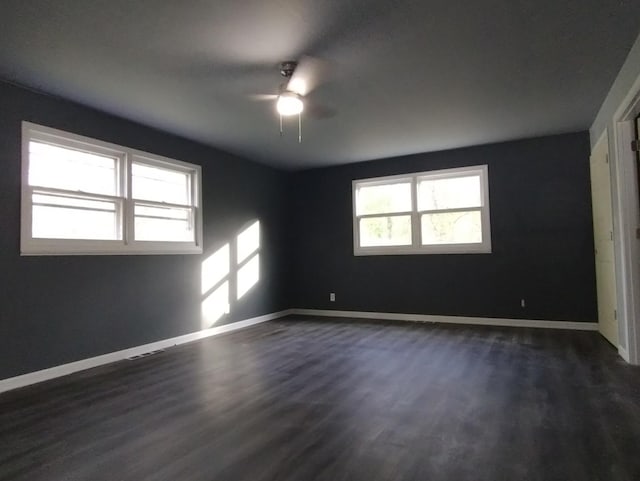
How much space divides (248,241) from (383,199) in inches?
90.2

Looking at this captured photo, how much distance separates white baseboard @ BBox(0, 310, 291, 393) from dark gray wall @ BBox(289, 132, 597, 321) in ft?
6.90

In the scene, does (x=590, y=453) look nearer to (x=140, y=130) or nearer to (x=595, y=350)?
(x=595, y=350)

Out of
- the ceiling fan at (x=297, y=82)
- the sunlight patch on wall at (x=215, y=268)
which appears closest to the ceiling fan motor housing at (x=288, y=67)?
the ceiling fan at (x=297, y=82)

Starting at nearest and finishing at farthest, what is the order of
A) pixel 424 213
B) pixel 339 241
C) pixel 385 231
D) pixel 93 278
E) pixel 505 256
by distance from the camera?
pixel 93 278, pixel 505 256, pixel 424 213, pixel 385 231, pixel 339 241

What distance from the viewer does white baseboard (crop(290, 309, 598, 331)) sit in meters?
4.94

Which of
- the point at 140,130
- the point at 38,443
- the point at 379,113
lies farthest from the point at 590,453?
the point at 140,130

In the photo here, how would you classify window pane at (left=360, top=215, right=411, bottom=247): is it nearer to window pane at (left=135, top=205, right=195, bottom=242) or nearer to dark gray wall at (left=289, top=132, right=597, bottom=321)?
dark gray wall at (left=289, top=132, right=597, bottom=321)

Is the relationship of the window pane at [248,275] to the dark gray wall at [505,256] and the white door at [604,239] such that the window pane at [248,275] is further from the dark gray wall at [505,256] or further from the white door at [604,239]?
the white door at [604,239]

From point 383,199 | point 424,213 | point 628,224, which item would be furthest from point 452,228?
point 628,224

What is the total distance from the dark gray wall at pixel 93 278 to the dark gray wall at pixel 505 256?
177cm

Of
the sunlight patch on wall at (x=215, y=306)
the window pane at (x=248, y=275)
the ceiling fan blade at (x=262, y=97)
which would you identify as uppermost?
the ceiling fan blade at (x=262, y=97)

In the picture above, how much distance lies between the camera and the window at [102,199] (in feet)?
11.3

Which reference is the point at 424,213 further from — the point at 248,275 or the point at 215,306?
the point at 215,306

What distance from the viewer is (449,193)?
19.0ft
